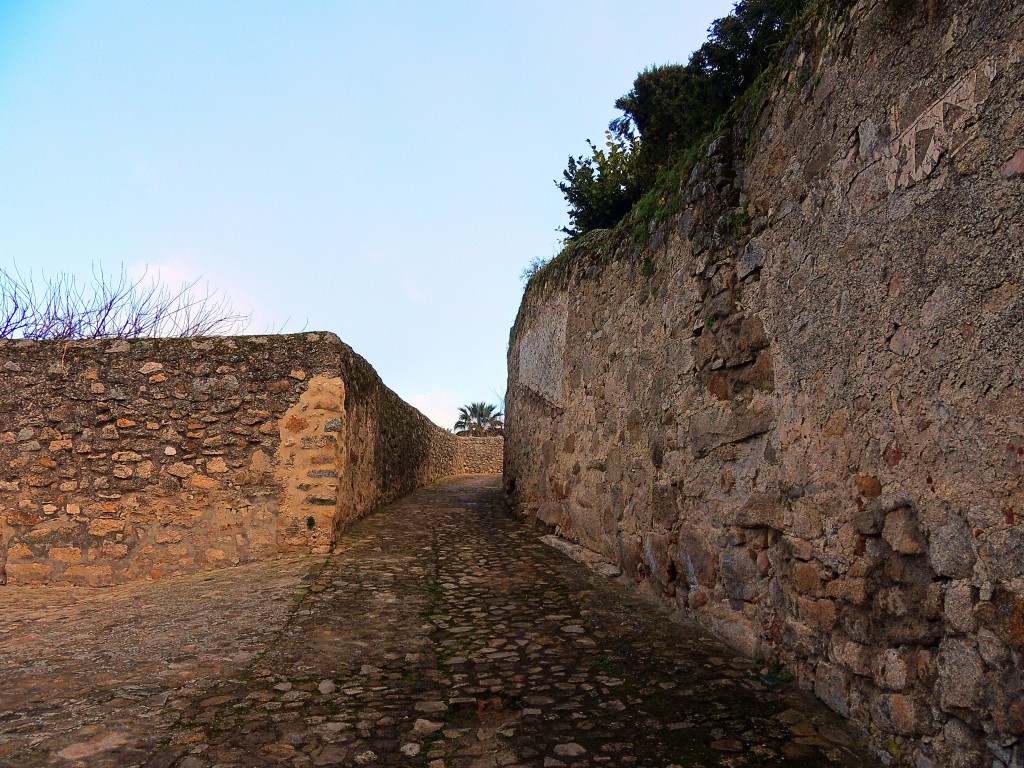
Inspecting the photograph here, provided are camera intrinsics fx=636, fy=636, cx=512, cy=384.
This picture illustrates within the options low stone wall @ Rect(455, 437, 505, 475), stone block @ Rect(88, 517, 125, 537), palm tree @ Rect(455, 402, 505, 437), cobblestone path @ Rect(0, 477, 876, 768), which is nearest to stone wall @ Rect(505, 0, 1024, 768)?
cobblestone path @ Rect(0, 477, 876, 768)

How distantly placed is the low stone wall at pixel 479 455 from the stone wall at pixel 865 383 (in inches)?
562

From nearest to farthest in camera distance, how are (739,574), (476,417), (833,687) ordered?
1. (833,687)
2. (739,574)
3. (476,417)

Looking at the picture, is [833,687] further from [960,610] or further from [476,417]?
[476,417]

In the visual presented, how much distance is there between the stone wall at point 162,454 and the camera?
548 cm

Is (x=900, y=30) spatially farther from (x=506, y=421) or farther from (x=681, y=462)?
(x=506, y=421)

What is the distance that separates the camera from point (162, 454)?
557cm

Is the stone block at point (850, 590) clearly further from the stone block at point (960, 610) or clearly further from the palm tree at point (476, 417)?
the palm tree at point (476, 417)

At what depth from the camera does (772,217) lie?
311 cm

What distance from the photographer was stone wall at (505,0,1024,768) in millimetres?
1808

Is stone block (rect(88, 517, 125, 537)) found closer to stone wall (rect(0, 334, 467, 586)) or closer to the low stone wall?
stone wall (rect(0, 334, 467, 586))

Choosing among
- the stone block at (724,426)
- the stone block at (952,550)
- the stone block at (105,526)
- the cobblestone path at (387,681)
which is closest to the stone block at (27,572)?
the stone block at (105,526)

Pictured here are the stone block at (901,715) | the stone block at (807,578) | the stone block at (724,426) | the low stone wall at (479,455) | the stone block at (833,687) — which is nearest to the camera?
the stone block at (901,715)

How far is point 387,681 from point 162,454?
12.2 feet

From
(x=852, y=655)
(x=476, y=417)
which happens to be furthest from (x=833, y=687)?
(x=476, y=417)
